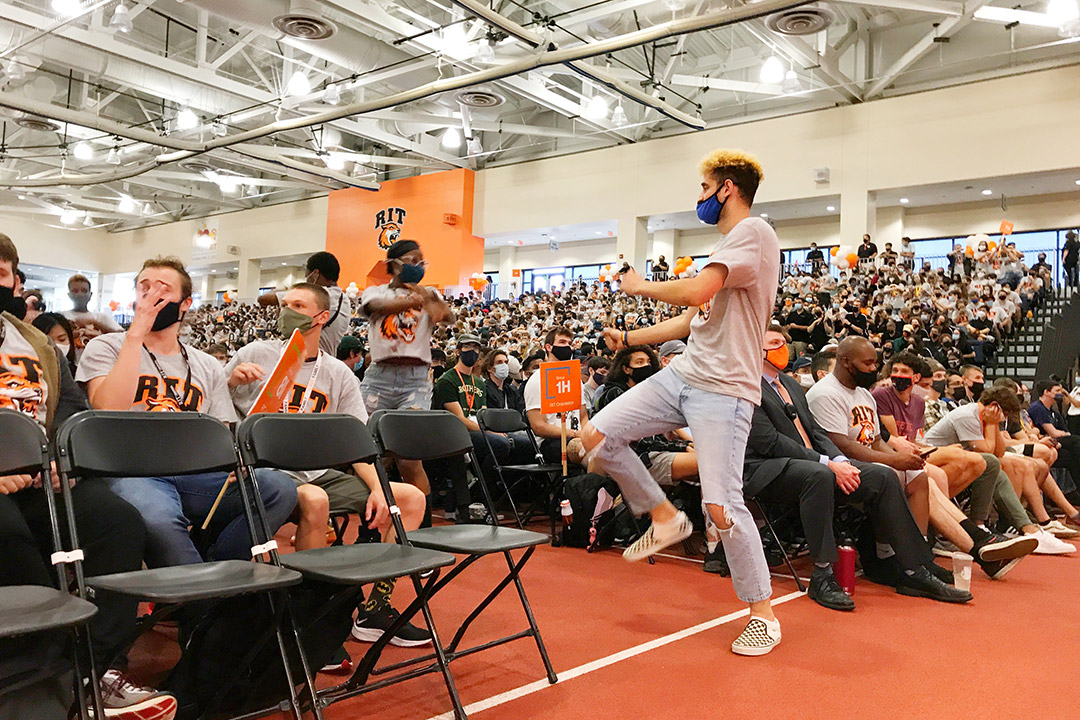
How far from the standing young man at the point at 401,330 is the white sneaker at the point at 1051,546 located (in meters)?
4.34

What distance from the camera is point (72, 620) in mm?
1567

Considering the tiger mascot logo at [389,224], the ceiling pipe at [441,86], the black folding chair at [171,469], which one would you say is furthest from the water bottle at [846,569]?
the tiger mascot logo at [389,224]

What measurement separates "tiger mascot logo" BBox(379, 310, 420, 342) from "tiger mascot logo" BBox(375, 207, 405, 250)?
61.4ft

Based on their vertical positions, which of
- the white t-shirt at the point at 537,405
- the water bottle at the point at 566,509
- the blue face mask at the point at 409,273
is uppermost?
the blue face mask at the point at 409,273

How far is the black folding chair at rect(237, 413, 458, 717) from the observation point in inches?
84.3

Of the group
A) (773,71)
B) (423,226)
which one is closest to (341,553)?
(773,71)

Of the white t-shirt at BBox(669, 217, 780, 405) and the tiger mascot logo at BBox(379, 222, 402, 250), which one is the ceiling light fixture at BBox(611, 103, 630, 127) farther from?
the white t-shirt at BBox(669, 217, 780, 405)

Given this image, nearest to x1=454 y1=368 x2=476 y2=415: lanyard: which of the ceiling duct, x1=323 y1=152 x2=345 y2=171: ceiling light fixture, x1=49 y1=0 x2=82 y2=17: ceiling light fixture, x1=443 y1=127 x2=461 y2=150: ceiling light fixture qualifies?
the ceiling duct

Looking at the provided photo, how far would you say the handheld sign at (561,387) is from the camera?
4578 millimetres

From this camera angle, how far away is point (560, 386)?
466 centimetres

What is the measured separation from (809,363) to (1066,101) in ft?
34.9

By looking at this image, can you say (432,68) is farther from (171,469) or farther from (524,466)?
(171,469)

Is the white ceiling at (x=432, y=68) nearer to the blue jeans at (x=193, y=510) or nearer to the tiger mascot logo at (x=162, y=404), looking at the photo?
the tiger mascot logo at (x=162, y=404)

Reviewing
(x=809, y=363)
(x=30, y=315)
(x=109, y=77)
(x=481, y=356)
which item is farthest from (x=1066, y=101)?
(x=109, y=77)
